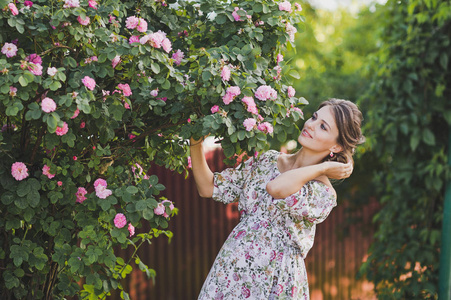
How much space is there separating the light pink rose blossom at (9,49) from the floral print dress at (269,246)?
0.98 meters

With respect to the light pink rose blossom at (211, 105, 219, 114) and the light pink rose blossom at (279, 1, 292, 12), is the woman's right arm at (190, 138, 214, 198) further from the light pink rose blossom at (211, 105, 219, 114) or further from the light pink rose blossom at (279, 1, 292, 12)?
the light pink rose blossom at (279, 1, 292, 12)

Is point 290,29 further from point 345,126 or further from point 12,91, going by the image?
point 12,91

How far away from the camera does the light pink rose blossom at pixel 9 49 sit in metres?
1.75

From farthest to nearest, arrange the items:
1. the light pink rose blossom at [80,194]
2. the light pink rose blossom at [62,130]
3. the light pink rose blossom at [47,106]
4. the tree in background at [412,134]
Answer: the tree in background at [412,134] → the light pink rose blossom at [80,194] → the light pink rose blossom at [62,130] → the light pink rose blossom at [47,106]

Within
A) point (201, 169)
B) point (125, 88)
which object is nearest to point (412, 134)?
point (201, 169)

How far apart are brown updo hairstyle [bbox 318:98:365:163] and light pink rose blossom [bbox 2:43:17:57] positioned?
51.1 inches

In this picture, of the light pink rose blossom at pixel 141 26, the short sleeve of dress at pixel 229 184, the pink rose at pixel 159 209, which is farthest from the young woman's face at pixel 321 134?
the light pink rose blossom at pixel 141 26

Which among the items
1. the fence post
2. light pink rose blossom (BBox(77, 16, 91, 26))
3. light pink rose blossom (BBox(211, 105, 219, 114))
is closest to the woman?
light pink rose blossom (BBox(211, 105, 219, 114))

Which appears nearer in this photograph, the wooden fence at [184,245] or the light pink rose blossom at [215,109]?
the light pink rose blossom at [215,109]

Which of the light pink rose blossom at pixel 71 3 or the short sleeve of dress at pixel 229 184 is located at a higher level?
the light pink rose blossom at pixel 71 3

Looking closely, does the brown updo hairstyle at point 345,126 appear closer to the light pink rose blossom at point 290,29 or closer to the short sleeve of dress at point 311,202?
the short sleeve of dress at point 311,202

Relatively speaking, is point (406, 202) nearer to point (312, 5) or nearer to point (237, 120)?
point (237, 120)

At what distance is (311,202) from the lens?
2115 mm

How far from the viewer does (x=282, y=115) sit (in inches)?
78.5
